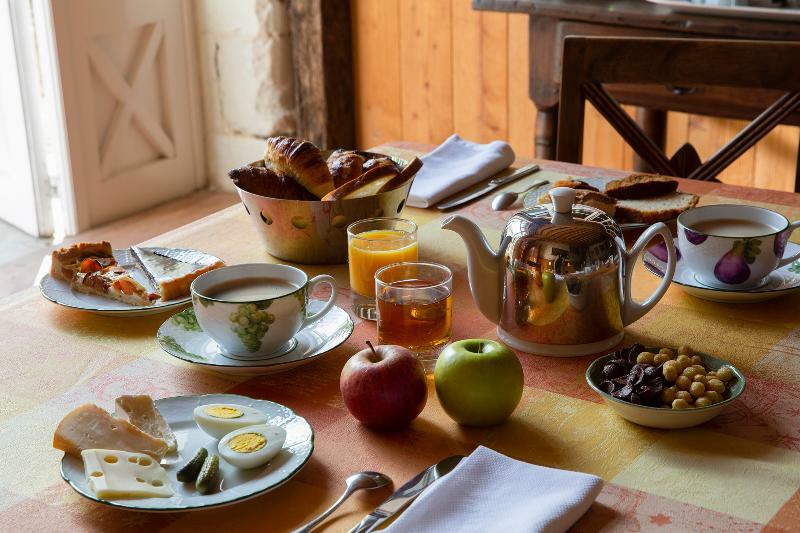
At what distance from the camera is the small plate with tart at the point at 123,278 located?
1202 mm

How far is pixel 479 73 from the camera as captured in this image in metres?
3.32

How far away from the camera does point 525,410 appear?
3.17ft

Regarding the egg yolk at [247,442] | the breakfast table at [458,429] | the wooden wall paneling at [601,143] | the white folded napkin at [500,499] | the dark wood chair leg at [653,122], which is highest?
the egg yolk at [247,442]

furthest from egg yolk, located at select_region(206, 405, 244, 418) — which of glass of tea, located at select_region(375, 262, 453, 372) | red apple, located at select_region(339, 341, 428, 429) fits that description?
glass of tea, located at select_region(375, 262, 453, 372)

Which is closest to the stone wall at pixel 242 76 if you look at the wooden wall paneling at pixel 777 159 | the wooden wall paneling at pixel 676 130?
the wooden wall paneling at pixel 676 130

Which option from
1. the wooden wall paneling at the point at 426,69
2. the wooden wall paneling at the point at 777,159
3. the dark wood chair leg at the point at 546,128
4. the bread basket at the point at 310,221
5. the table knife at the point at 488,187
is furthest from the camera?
the wooden wall paneling at the point at 426,69

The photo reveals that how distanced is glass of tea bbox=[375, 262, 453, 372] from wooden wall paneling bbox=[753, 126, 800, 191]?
82.0 inches

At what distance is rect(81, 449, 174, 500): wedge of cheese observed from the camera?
79cm

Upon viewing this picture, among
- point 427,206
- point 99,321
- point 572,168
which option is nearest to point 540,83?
point 572,168

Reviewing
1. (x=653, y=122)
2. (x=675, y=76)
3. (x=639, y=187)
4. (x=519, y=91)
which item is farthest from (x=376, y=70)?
(x=639, y=187)

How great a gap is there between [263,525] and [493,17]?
265 cm

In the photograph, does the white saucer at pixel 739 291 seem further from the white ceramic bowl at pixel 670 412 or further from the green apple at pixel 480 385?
the green apple at pixel 480 385

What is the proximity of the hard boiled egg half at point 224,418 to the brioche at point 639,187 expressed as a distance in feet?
2.63

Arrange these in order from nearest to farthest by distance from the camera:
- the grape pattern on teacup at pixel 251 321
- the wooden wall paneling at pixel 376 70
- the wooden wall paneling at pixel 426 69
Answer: the grape pattern on teacup at pixel 251 321
the wooden wall paneling at pixel 426 69
the wooden wall paneling at pixel 376 70
